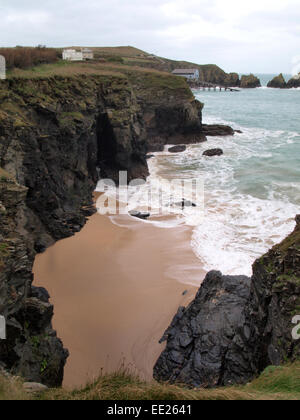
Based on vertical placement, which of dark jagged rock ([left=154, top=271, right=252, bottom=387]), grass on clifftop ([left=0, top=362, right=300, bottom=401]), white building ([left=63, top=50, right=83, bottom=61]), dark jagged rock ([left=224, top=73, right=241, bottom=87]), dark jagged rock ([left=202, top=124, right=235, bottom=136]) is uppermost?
dark jagged rock ([left=224, top=73, right=241, bottom=87])

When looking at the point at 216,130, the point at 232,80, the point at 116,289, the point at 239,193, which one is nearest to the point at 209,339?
the point at 116,289

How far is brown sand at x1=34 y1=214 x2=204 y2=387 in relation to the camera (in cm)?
993

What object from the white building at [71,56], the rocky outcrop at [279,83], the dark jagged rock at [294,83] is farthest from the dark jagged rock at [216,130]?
the rocky outcrop at [279,83]

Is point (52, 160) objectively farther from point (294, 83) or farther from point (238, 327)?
point (294, 83)

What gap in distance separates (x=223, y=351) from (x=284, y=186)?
1794 centimetres

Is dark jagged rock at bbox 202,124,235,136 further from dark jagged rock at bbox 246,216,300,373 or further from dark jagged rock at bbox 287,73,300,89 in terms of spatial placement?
dark jagged rock at bbox 287,73,300,89

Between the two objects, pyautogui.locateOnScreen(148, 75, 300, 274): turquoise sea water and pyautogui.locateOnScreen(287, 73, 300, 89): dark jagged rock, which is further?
pyautogui.locateOnScreen(287, 73, 300, 89): dark jagged rock

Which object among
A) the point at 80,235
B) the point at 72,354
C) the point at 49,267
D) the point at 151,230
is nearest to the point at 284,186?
the point at 151,230

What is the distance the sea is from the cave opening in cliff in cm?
342

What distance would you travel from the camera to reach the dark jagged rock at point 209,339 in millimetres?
8180

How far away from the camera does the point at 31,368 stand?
784 cm

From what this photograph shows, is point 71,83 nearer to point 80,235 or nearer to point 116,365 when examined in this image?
point 80,235

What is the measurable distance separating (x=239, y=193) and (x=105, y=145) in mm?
10416

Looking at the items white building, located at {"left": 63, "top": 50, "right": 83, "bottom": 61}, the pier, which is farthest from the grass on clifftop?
the pier
